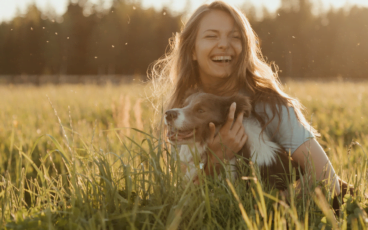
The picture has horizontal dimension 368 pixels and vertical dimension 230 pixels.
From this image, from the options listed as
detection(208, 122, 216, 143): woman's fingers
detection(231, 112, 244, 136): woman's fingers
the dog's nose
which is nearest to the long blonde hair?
detection(231, 112, 244, 136): woman's fingers

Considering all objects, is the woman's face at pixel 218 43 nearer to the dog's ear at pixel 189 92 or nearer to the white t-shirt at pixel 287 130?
the dog's ear at pixel 189 92

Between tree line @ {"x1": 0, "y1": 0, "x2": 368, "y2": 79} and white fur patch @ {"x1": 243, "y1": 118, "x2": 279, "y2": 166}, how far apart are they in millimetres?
35066

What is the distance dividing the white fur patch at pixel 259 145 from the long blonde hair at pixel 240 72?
3.6 inches

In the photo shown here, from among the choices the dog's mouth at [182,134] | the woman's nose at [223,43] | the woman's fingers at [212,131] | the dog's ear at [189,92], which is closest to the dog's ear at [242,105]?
the woman's fingers at [212,131]

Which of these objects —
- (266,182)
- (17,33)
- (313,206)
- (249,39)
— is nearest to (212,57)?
(249,39)

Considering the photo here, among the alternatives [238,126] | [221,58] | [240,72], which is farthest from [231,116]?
[221,58]

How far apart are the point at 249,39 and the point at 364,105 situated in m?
6.52

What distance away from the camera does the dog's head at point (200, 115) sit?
114 inches

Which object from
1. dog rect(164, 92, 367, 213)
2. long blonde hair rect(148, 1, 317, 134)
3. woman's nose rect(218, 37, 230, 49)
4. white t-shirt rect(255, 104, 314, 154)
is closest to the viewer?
dog rect(164, 92, 367, 213)

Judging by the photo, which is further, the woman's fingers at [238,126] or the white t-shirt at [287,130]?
the white t-shirt at [287,130]

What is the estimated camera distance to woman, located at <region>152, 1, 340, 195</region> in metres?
2.96

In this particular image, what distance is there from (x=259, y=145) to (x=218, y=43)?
47.6 inches

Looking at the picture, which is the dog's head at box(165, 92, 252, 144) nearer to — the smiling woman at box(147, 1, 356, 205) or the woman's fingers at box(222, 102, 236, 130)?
the smiling woman at box(147, 1, 356, 205)

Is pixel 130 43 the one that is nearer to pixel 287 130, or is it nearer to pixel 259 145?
pixel 287 130
